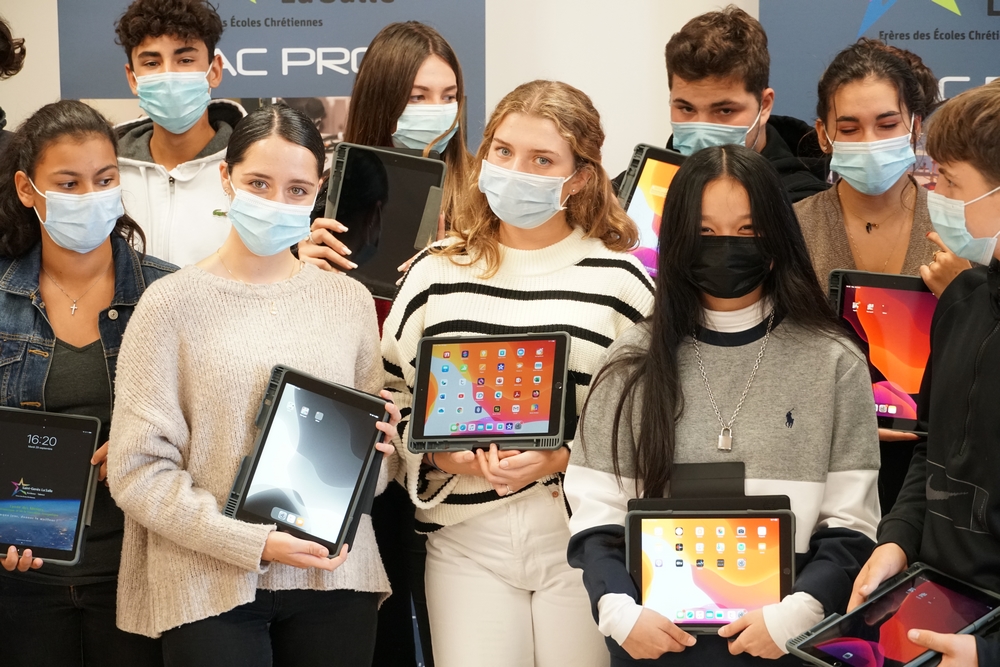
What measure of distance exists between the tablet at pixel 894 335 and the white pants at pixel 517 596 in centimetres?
89

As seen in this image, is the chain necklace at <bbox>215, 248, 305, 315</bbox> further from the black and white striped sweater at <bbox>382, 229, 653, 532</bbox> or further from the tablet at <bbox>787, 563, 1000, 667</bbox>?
the tablet at <bbox>787, 563, 1000, 667</bbox>

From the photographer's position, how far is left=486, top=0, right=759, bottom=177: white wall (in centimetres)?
475

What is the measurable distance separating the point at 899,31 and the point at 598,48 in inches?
50.0

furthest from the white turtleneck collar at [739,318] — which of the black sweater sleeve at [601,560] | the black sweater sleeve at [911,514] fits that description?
the black sweater sleeve at [601,560]

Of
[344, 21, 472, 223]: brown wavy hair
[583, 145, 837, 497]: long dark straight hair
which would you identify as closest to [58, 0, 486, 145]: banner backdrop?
[344, 21, 472, 223]: brown wavy hair

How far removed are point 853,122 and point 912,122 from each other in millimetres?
178

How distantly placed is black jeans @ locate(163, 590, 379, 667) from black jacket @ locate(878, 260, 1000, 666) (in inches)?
47.1

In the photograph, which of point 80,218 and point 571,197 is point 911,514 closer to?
point 571,197

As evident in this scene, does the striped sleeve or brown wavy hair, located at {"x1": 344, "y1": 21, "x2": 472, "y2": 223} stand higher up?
brown wavy hair, located at {"x1": 344, "y1": 21, "x2": 472, "y2": 223}

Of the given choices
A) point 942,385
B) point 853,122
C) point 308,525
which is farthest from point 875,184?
point 308,525

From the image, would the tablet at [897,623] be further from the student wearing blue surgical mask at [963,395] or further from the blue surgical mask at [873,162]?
the blue surgical mask at [873,162]

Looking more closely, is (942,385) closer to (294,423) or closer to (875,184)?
(875,184)

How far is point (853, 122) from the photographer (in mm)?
3090

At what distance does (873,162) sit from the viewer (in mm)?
3035
